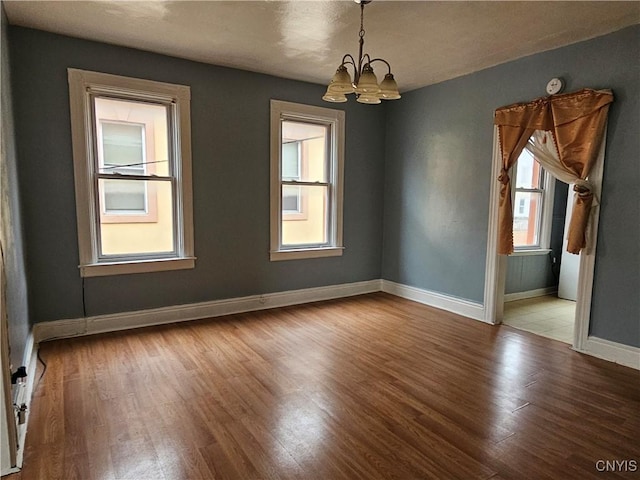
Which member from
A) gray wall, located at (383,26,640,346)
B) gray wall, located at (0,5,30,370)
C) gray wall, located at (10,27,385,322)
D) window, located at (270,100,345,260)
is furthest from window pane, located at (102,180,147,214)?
gray wall, located at (383,26,640,346)

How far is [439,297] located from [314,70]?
298cm

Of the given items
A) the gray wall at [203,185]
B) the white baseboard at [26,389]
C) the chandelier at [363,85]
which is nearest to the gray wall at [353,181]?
the gray wall at [203,185]

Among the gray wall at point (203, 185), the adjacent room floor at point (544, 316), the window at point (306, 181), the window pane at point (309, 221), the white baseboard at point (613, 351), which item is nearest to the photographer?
the white baseboard at point (613, 351)

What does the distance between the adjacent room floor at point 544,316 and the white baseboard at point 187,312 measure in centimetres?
184

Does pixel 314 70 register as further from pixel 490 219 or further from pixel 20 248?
pixel 20 248

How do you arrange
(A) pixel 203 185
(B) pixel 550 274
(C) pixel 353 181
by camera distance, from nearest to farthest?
(A) pixel 203 185, (C) pixel 353 181, (B) pixel 550 274

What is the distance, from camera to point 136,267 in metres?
3.81

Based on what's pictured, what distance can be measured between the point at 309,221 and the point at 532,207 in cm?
308

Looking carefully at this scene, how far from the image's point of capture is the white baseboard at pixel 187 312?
11.6 feet

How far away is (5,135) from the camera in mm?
2514

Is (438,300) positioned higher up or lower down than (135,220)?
lower down

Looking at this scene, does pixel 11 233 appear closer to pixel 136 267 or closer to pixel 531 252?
pixel 136 267

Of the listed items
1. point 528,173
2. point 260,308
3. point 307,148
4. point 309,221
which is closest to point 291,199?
point 309,221

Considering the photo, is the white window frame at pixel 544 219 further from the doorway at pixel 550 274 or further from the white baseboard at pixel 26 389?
the white baseboard at pixel 26 389
